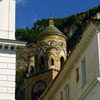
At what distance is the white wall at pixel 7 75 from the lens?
99.5ft

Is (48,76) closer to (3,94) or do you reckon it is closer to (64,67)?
(64,67)

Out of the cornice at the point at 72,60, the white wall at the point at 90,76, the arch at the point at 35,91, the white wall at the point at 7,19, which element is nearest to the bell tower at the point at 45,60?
the arch at the point at 35,91

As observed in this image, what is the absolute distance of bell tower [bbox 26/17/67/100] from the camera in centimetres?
5928

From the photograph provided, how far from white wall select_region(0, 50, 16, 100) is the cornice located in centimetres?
401

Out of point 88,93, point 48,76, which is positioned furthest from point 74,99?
point 48,76

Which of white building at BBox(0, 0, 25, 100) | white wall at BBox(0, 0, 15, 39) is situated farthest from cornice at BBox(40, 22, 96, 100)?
white wall at BBox(0, 0, 15, 39)

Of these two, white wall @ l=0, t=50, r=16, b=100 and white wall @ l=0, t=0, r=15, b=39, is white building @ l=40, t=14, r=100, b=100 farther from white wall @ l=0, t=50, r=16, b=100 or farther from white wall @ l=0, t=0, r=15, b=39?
white wall @ l=0, t=0, r=15, b=39

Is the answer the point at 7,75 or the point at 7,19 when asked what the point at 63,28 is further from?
the point at 7,75

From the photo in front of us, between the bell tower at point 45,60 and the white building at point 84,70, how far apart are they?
22.1 meters

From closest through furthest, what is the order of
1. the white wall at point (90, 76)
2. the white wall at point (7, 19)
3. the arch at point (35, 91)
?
the white wall at point (90, 76)
the white wall at point (7, 19)
the arch at point (35, 91)

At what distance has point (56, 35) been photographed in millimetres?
61344

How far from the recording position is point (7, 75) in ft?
101

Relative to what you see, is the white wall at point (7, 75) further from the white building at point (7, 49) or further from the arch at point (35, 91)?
the arch at point (35, 91)

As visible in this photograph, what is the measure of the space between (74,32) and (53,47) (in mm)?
49492
